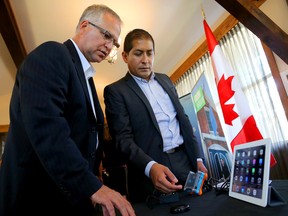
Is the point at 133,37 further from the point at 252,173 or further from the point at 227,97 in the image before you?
the point at 227,97

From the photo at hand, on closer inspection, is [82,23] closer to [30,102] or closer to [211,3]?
[30,102]

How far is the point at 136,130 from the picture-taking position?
120 cm

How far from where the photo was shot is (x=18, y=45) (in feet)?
10.9

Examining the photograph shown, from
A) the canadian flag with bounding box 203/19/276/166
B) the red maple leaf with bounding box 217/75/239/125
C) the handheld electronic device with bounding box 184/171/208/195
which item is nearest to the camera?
the handheld electronic device with bounding box 184/171/208/195

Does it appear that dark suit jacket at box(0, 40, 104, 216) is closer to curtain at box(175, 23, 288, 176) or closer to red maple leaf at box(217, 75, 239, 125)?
red maple leaf at box(217, 75, 239, 125)

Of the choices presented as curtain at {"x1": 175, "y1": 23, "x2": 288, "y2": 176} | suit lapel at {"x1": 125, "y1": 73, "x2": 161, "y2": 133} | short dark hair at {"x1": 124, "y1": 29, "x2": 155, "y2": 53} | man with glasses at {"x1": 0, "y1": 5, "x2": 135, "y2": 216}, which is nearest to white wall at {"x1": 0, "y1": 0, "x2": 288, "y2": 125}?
curtain at {"x1": 175, "y1": 23, "x2": 288, "y2": 176}

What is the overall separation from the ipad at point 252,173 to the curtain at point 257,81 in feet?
5.88

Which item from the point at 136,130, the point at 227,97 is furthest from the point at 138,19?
the point at 136,130

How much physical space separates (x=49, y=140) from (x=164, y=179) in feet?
1.51

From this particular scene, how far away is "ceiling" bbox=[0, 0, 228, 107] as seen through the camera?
9.17 ft

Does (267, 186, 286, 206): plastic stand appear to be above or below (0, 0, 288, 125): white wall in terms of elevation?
below

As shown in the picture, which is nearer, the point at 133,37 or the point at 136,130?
the point at 136,130

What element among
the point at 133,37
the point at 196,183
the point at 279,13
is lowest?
the point at 196,183

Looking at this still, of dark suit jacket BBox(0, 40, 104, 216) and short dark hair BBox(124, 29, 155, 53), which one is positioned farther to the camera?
short dark hair BBox(124, 29, 155, 53)
